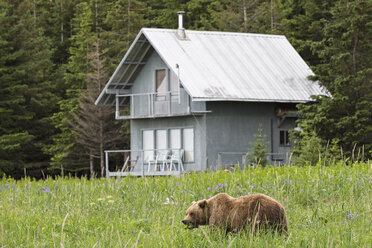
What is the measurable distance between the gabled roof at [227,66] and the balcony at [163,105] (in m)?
1.49

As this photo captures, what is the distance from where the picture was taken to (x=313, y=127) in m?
28.0

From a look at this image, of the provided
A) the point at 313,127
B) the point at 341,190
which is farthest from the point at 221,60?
the point at 341,190

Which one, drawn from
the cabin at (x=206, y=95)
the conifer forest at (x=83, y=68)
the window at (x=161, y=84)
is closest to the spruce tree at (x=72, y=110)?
the conifer forest at (x=83, y=68)

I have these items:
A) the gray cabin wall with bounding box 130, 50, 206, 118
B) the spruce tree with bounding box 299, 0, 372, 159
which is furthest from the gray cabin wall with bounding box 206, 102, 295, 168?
the spruce tree with bounding box 299, 0, 372, 159

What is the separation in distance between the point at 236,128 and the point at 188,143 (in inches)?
96.2

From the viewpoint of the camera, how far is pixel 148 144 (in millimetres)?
37406

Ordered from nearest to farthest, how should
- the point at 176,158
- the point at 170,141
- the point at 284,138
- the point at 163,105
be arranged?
the point at 176,158
the point at 163,105
the point at 170,141
the point at 284,138

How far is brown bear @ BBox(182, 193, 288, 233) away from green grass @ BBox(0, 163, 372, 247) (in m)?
0.11

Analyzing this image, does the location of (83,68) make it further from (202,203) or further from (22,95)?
(202,203)

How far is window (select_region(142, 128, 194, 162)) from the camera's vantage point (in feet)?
114

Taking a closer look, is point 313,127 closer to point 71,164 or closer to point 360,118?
point 360,118

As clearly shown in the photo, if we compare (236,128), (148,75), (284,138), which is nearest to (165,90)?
(148,75)

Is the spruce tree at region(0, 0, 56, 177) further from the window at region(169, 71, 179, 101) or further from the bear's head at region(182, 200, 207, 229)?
the bear's head at region(182, 200, 207, 229)

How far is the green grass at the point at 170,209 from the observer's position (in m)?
6.37
